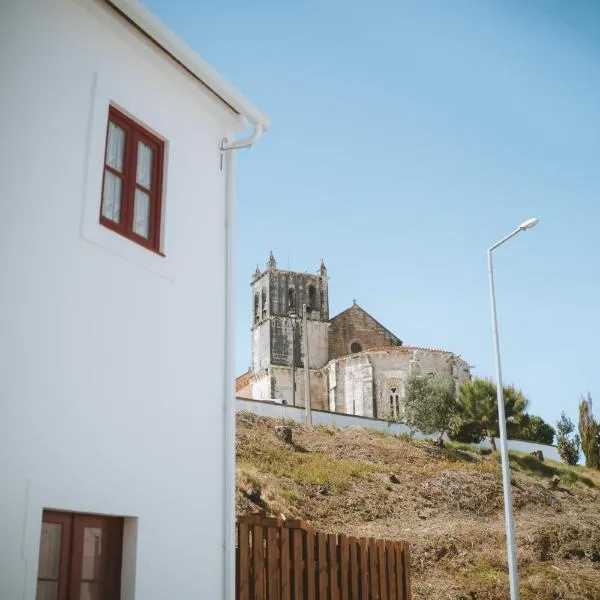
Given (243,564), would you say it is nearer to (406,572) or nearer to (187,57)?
(406,572)

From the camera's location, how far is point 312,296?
67.4 metres

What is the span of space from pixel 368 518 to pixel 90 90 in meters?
18.6

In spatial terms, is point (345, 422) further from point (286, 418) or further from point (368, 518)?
point (368, 518)

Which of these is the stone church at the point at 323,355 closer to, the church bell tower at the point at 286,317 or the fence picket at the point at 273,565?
the church bell tower at the point at 286,317

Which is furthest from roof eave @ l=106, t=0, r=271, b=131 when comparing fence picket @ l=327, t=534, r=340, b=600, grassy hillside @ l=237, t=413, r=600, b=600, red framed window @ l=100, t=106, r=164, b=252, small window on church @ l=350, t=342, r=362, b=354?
small window on church @ l=350, t=342, r=362, b=354

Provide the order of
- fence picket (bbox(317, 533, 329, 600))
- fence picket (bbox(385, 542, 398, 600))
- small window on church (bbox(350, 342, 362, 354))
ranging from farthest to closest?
small window on church (bbox(350, 342, 362, 354)) < fence picket (bbox(385, 542, 398, 600)) < fence picket (bbox(317, 533, 329, 600))

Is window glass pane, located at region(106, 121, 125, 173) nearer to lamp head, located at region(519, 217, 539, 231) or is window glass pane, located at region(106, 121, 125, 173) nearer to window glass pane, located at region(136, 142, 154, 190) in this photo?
window glass pane, located at region(136, 142, 154, 190)

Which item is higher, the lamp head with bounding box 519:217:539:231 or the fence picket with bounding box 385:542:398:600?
the lamp head with bounding box 519:217:539:231

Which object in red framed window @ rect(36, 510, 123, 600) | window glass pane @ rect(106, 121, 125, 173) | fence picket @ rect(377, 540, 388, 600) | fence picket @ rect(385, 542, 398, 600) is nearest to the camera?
red framed window @ rect(36, 510, 123, 600)

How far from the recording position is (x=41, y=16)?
22.6 ft

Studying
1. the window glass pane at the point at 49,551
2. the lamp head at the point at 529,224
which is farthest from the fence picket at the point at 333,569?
the lamp head at the point at 529,224

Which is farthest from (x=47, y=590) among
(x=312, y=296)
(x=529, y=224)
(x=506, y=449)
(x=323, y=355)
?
(x=312, y=296)

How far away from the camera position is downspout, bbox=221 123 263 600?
780 cm

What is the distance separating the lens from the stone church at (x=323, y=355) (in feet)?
174
